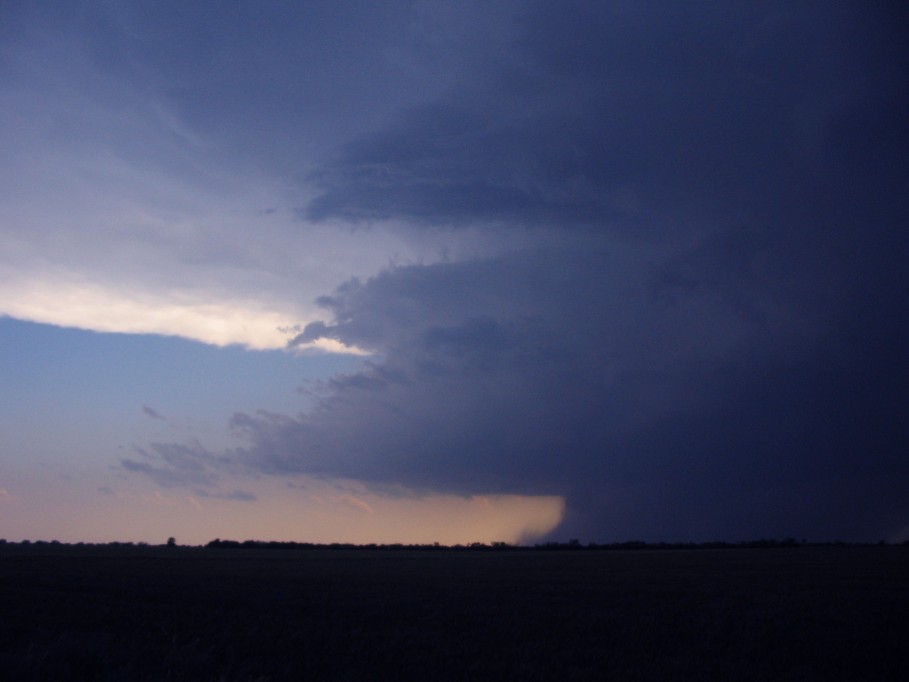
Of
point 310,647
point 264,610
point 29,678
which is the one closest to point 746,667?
point 310,647

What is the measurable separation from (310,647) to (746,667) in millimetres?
9959

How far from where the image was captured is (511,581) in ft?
129

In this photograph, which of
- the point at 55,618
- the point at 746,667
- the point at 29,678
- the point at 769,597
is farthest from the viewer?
the point at 769,597

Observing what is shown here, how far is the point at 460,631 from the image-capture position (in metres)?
20.6

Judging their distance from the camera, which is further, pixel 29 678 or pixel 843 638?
pixel 843 638

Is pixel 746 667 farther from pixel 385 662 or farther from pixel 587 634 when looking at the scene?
pixel 385 662

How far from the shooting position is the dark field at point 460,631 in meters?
15.0

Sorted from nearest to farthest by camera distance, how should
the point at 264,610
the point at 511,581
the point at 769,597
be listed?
the point at 264,610 < the point at 769,597 < the point at 511,581

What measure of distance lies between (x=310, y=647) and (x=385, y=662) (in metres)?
2.81

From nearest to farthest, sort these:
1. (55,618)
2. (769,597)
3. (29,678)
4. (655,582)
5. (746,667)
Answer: (29,678) → (746,667) → (55,618) → (769,597) → (655,582)

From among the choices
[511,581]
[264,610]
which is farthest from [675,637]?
[511,581]

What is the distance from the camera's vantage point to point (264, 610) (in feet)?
84.8

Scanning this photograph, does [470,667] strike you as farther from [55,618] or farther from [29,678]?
[55,618]

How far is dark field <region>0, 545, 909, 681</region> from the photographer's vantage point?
49.1 feet
